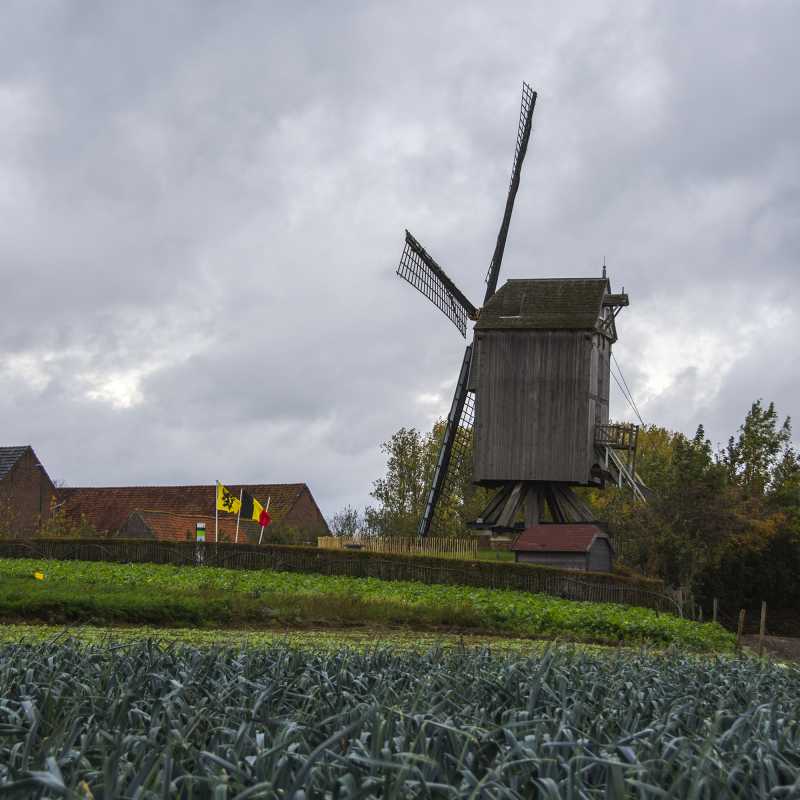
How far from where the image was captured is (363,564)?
3148 cm

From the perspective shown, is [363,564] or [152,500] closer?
[363,564]

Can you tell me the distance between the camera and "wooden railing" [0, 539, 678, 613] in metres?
29.5

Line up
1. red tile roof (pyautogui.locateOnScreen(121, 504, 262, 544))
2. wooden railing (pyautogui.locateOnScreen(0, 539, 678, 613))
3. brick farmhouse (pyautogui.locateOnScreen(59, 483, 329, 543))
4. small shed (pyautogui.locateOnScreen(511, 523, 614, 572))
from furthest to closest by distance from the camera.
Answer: brick farmhouse (pyautogui.locateOnScreen(59, 483, 329, 543)) < red tile roof (pyautogui.locateOnScreen(121, 504, 262, 544)) < small shed (pyautogui.locateOnScreen(511, 523, 614, 572)) < wooden railing (pyautogui.locateOnScreen(0, 539, 678, 613))

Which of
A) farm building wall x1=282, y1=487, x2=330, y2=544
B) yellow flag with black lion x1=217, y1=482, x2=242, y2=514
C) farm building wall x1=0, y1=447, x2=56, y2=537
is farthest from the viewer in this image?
farm building wall x1=282, y1=487, x2=330, y2=544

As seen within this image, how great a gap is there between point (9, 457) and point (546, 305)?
29.1 m

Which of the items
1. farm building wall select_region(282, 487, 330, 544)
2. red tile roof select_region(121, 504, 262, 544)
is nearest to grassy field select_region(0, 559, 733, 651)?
red tile roof select_region(121, 504, 262, 544)

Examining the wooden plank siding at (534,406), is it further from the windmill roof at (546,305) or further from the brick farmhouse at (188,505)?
the brick farmhouse at (188,505)

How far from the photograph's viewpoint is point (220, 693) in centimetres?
455

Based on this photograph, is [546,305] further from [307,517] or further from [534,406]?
[307,517]

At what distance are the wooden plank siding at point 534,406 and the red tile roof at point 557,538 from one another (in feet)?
5.17

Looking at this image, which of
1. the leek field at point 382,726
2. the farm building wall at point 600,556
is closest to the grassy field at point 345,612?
the farm building wall at point 600,556

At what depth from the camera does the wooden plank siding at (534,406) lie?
34.7m

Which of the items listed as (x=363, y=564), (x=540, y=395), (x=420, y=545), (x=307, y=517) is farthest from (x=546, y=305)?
(x=307, y=517)

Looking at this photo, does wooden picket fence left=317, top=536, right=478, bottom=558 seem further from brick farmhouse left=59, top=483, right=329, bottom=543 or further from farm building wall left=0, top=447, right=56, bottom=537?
farm building wall left=0, top=447, right=56, bottom=537
